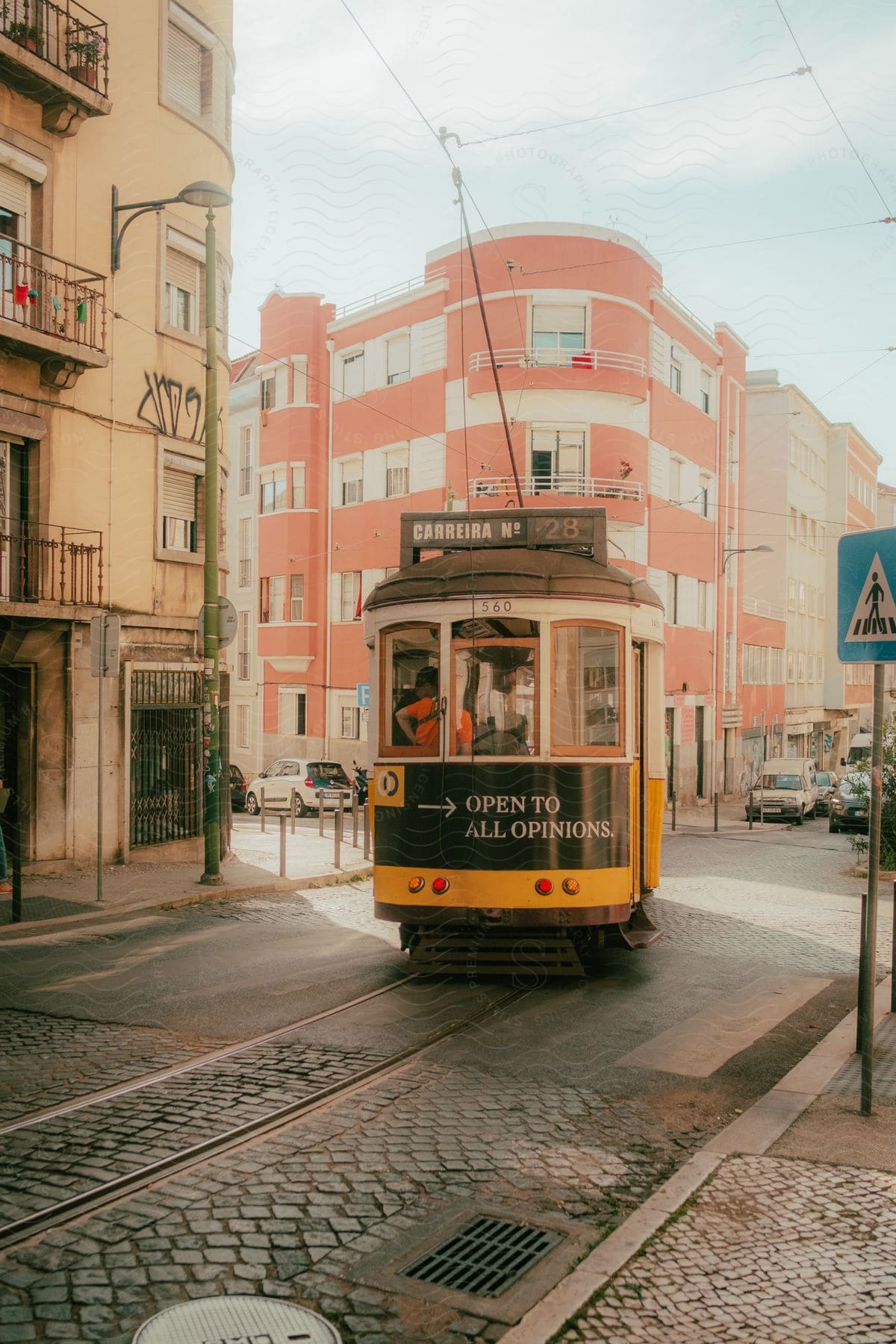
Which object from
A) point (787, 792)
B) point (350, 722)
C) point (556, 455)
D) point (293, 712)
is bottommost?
point (787, 792)

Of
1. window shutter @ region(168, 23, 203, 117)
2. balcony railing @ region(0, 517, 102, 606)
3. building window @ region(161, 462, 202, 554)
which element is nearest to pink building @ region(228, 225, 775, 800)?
building window @ region(161, 462, 202, 554)

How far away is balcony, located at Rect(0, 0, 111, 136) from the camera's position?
14.9 meters

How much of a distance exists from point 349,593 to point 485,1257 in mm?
35481

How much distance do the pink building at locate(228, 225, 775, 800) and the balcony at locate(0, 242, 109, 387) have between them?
16.3 m

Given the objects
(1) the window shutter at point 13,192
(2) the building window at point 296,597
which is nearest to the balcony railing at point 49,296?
(1) the window shutter at point 13,192

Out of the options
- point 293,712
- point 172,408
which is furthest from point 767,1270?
point 293,712

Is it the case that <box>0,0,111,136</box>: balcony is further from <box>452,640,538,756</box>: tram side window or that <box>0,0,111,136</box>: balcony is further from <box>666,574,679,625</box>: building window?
<box>666,574,679,625</box>: building window

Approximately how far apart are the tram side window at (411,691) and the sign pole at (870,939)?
356cm

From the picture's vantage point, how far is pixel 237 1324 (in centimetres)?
397

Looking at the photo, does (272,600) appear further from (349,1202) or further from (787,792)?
(349,1202)

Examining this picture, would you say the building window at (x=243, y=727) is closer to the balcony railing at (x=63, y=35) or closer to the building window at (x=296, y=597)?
the building window at (x=296, y=597)

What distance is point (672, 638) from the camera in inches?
1494

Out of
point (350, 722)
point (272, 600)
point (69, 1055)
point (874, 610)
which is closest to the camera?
point (874, 610)

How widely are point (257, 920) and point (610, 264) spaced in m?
24.9
